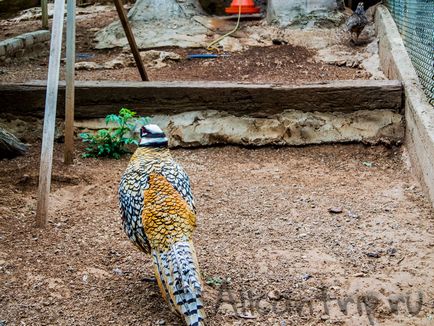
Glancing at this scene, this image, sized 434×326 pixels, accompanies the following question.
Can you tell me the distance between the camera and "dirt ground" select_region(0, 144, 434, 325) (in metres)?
2.87

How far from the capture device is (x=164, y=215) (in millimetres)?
2703

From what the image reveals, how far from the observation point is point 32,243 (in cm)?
347

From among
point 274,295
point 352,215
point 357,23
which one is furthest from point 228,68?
point 274,295

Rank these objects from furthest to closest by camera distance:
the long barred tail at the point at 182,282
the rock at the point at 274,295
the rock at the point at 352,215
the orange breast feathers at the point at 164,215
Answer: the rock at the point at 352,215, the rock at the point at 274,295, the orange breast feathers at the point at 164,215, the long barred tail at the point at 182,282

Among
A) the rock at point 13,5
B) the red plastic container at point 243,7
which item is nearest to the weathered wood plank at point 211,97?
the red plastic container at point 243,7

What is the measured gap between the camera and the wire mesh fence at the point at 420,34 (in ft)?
16.1

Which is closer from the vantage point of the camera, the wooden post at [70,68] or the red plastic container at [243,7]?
the wooden post at [70,68]

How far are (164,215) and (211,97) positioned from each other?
8.56 ft

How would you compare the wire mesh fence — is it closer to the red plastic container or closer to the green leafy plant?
the green leafy plant

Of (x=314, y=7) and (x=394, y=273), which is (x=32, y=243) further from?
(x=314, y=7)

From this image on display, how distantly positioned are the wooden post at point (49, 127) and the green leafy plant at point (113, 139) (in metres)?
1.00

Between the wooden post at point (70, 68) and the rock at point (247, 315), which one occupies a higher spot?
the wooden post at point (70, 68)

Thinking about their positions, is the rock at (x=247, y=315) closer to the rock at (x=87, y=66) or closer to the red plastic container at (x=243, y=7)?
the rock at (x=87, y=66)

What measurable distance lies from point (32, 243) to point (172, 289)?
1.34 metres
